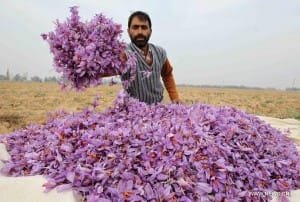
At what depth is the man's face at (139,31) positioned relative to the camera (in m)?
3.76

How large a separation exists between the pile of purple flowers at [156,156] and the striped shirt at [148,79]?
0.49 metres

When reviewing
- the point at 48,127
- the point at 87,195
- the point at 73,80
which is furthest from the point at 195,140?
the point at 48,127

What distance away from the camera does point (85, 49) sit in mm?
2844

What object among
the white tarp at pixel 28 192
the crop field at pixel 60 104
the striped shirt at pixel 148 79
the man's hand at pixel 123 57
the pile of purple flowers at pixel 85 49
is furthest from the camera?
the crop field at pixel 60 104

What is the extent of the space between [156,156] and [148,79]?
146 cm

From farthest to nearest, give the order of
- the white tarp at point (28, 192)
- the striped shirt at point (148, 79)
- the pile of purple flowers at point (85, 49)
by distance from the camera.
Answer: the striped shirt at point (148, 79) < the pile of purple flowers at point (85, 49) < the white tarp at point (28, 192)

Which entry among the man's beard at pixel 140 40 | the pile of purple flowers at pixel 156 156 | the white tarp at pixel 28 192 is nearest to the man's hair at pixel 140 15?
the man's beard at pixel 140 40

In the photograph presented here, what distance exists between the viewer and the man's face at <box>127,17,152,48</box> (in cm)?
376

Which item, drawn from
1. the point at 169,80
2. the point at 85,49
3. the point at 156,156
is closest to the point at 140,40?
the point at 169,80

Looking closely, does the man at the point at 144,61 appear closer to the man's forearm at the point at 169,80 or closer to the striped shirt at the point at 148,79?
the striped shirt at the point at 148,79

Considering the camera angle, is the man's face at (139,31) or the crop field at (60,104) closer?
the man's face at (139,31)

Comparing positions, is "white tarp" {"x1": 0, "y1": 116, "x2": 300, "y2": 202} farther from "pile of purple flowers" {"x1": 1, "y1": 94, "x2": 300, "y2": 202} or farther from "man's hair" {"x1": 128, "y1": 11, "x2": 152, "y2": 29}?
"man's hair" {"x1": 128, "y1": 11, "x2": 152, "y2": 29}

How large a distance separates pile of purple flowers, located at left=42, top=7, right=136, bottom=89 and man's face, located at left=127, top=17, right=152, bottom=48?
79 centimetres

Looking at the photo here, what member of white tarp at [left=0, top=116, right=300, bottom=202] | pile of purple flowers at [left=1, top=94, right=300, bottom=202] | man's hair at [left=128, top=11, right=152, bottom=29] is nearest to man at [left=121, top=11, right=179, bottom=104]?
man's hair at [left=128, top=11, right=152, bottom=29]
